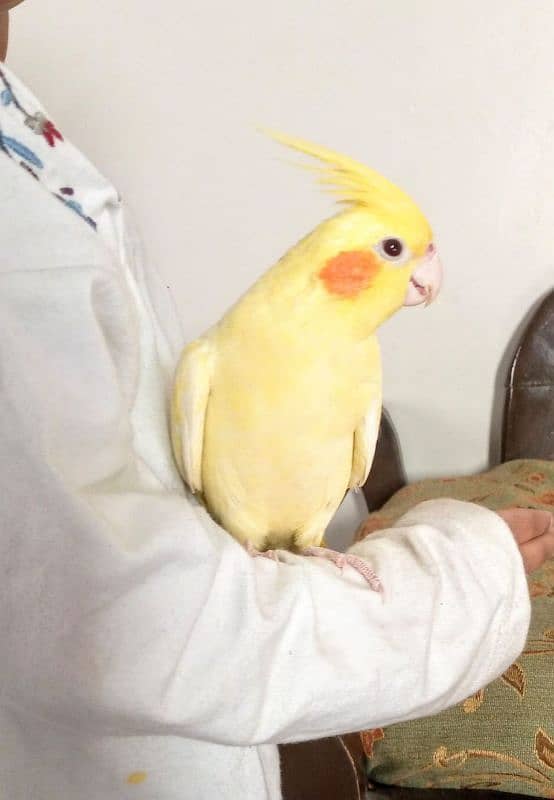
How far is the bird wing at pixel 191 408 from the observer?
1.73 feet

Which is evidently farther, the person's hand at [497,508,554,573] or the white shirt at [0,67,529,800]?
the person's hand at [497,508,554,573]

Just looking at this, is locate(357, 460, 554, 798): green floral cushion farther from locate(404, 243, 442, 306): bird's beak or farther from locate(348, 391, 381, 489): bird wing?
locate(404, 243, 442, 306): bird's beak

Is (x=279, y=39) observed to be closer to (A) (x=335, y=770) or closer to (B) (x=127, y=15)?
(B) (x=127, y=15)

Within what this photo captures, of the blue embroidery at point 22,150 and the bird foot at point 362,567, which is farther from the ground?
the blue embroidery at point 22,150

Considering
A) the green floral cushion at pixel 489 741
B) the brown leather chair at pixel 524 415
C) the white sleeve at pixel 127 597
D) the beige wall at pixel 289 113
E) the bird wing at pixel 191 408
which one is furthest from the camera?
the brown leather chair at pixel 524 415

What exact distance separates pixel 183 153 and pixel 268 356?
0.74m

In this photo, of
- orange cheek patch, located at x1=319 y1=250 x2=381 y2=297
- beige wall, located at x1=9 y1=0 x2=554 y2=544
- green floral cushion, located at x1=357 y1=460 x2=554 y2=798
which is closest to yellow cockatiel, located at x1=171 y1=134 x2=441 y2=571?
orange cheek patch, located at x1=319 y1=250 x2=381 y2=297

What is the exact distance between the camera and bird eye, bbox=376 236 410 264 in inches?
21.5

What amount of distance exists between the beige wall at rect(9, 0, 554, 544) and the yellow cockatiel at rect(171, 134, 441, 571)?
57 cm

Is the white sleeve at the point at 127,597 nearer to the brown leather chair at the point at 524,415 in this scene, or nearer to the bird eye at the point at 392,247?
the bird eye at the point at 392,247

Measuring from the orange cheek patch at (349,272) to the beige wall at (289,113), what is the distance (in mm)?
577

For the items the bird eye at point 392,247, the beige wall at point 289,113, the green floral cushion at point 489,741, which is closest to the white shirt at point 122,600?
the bird eye at point 392,247

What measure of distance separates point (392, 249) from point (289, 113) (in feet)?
2.31

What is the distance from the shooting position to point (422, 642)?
0.42 metres
